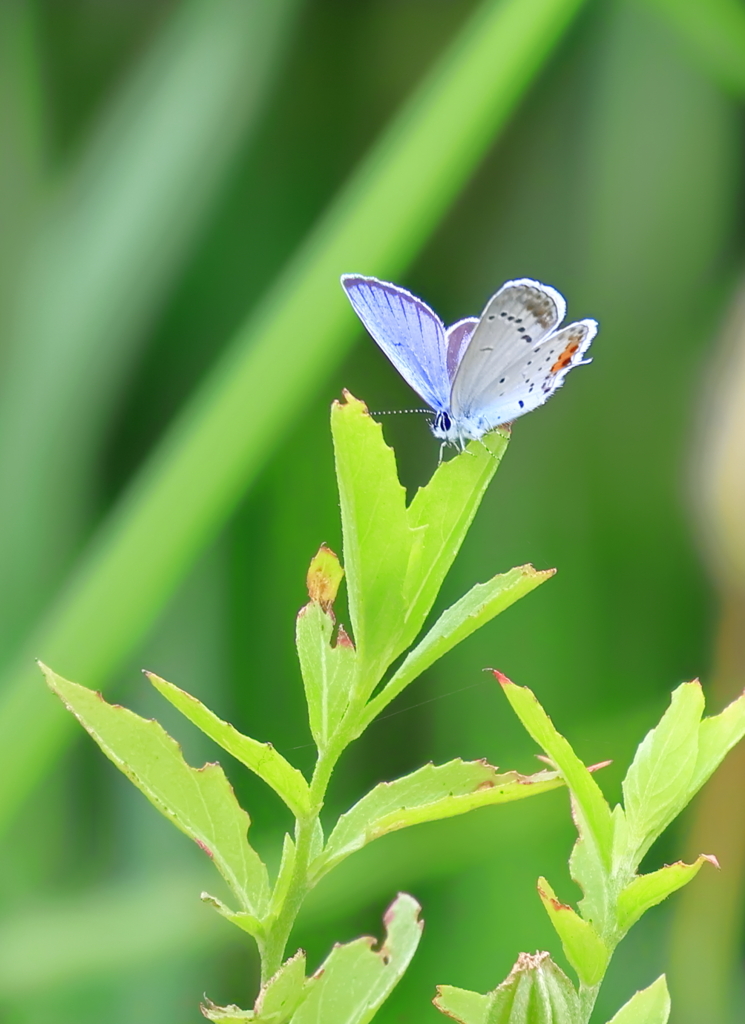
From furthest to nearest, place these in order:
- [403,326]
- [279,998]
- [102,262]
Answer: [102,262]
[403,326]
[279,998]

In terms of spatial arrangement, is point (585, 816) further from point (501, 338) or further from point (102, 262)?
point (102, 262)

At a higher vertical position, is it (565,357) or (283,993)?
(565,357)

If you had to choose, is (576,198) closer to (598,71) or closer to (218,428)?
(598,71)

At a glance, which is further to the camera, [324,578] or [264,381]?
[264,381]

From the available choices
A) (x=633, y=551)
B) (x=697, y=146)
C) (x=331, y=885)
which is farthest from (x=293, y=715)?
(x=697, y=146)

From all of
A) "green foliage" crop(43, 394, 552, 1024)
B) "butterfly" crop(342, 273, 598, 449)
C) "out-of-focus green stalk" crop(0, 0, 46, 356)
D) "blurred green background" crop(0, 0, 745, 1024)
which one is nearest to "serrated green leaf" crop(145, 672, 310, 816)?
"green foliage" crop(43, 394, 552, 1024)

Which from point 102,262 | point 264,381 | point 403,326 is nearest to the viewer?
point 403,326

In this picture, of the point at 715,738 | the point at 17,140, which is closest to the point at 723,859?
the point at 715,738
